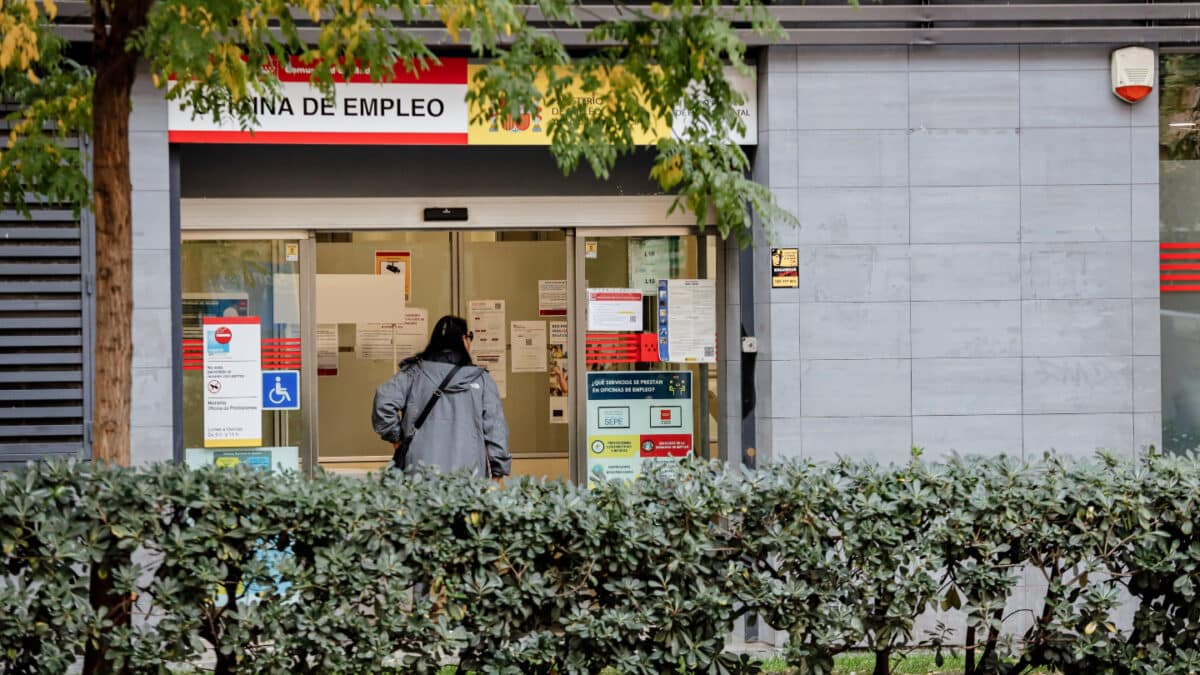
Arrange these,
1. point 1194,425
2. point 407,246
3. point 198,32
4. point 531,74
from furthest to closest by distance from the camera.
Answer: point 407,246
point 1194,425
point 531,74
point 198,32

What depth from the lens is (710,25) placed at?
491 centimetres

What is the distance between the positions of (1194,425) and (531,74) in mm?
5848

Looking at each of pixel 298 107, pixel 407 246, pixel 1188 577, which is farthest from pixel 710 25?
pixel 407 246

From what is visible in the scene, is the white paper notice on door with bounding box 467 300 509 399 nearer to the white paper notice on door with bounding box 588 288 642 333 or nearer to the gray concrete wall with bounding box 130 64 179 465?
the white paper notice on door with bounding box 588 288 642 333

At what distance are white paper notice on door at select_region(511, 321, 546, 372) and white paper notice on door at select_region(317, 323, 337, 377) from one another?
6.61ft

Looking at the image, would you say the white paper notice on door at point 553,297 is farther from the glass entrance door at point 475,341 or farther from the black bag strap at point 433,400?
the black bag strap at point 433,400

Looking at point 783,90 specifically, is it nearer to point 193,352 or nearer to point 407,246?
point 193,352

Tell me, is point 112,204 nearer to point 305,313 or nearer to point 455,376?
point 455,376

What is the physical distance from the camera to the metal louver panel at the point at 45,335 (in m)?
7.71

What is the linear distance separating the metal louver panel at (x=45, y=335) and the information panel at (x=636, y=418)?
336cm

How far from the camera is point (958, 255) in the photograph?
8.23 m

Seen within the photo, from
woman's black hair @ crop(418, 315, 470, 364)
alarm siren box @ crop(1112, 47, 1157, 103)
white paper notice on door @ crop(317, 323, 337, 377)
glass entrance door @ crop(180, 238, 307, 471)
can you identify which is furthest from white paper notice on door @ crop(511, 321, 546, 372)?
alarm siren box @ crop(1112, 47, 1157, 103)

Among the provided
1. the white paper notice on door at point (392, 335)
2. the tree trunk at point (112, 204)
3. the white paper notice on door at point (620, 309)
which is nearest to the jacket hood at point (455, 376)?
the white paper notice on door at point (620, 309)

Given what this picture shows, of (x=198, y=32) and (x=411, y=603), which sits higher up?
(x=198, y=32)
